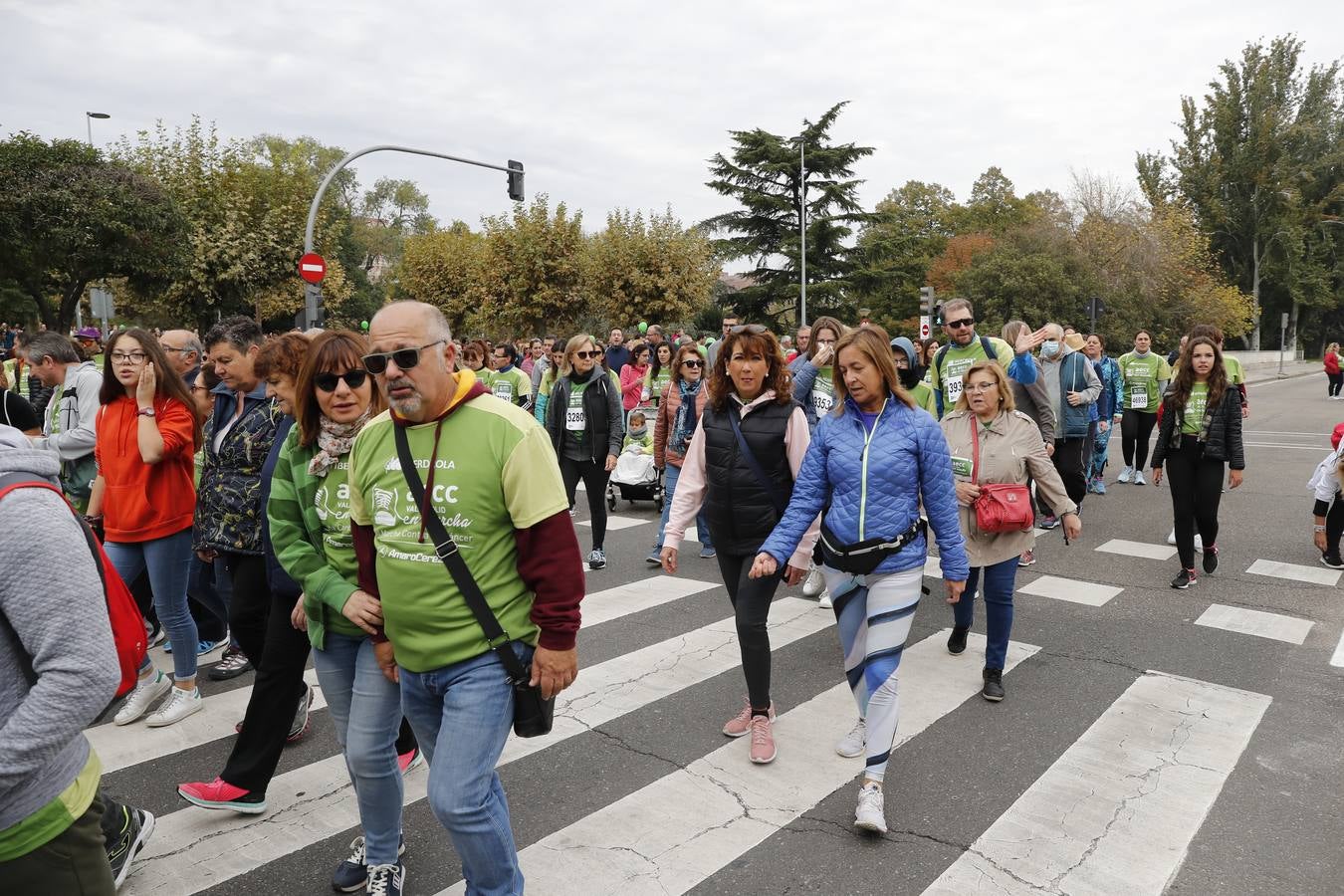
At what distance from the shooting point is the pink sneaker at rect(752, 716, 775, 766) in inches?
163

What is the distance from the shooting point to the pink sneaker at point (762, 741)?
13.6 ft

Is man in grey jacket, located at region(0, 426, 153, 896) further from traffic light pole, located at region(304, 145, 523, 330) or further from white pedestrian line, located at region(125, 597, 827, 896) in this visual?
traffic light pole, located at region(304, 145, 523, 330)

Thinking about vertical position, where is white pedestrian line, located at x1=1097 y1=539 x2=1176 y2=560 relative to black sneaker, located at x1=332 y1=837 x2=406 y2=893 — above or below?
below

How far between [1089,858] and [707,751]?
1696 millimetres

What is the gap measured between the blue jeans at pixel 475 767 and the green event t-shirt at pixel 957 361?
5.22 m

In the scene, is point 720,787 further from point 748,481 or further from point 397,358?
point 397,358


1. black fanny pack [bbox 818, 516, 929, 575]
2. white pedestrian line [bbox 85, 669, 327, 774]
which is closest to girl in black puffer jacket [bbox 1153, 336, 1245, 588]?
black fanny pack [bbox 818, 516, 929, 575]

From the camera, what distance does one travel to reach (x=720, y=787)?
3.94m

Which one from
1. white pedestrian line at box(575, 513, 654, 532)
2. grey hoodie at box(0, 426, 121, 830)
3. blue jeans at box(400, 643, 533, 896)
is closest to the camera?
grey hoodie at box(0, 426, 121, 830)

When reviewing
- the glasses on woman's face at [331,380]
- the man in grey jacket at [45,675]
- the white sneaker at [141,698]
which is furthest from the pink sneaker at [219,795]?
the man in grey jacket at [45,675]

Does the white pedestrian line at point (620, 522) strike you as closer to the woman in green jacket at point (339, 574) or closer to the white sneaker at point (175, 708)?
the white sneaker at point (175, 708)

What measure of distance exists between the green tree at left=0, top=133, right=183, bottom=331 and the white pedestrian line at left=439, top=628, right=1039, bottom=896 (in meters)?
25.1

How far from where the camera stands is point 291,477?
126 inches

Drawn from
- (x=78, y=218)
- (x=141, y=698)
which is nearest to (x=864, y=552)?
(x=141, y=698)
